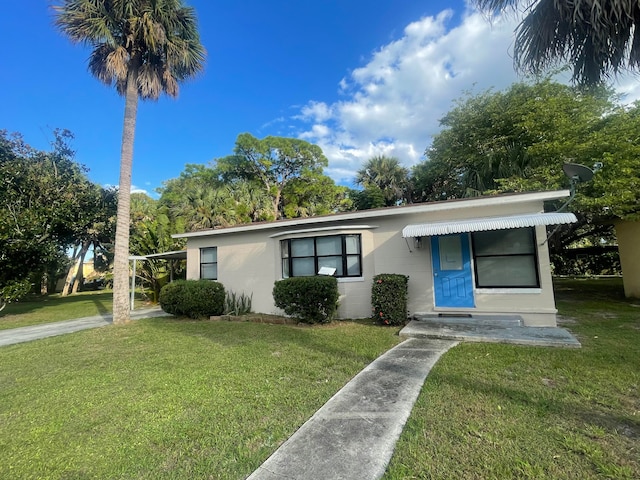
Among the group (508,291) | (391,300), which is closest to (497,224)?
(508,291)

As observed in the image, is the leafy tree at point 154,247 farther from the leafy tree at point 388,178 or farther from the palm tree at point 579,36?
the leafy tree at point 388,178

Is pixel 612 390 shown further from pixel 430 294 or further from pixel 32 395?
pixel 32 395

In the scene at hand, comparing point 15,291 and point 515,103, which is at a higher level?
point 515,103

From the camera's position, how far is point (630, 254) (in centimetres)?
1182

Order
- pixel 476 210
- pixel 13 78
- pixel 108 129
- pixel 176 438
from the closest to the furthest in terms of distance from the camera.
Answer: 1. pixel 176 438
2. pixel 476 210
3. pixel 13 78
4. pixel 108 129

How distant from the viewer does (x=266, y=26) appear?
12.1 m

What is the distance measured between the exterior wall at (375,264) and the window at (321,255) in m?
0.24

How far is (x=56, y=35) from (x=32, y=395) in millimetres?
11708

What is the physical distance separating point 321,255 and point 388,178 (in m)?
18.3

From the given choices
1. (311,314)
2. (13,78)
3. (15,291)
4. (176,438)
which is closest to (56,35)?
(13,78)

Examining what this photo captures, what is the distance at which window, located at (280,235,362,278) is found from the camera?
391 inches

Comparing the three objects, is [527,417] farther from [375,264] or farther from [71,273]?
[71,273]

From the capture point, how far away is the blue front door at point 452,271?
28.1 ft

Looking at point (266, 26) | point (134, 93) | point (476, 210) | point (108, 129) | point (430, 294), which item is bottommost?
point (430, 294)
